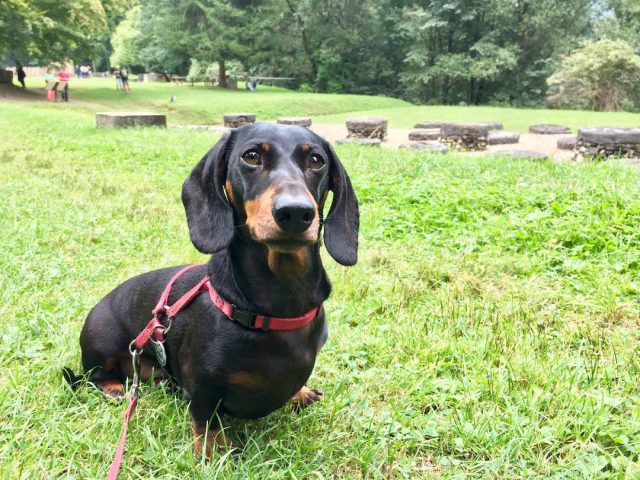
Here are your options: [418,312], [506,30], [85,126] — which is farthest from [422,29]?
[418,312]

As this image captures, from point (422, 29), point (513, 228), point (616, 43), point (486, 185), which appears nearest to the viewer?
point (513, 228)

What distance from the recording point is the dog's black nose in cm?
157

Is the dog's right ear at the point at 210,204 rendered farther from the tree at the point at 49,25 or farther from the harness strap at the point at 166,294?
the tree at the point at 49,25

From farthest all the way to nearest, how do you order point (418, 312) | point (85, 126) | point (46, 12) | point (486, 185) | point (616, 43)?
1. point (616, 43)
2. point (46, 12)
3. point (85, 126)
4. point (486, 185)
5. point (418, 312)

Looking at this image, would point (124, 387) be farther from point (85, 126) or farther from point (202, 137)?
point (85, 126)

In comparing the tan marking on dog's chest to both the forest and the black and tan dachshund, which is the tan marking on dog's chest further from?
the forest

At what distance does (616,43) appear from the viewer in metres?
25.0

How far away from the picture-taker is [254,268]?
74.6 inches

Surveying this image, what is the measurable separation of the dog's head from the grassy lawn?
666 inches

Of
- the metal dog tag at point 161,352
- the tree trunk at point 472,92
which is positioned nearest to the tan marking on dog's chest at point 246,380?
the metal dog tag at point 161,352

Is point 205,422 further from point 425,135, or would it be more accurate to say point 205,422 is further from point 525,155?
point 425,135

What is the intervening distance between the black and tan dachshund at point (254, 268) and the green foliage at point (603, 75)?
90.0 ft

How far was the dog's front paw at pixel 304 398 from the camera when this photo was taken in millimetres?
2271

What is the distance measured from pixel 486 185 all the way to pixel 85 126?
1008 cm
